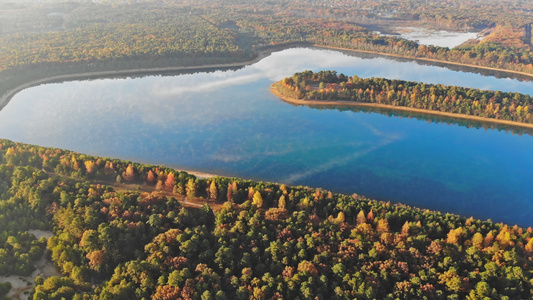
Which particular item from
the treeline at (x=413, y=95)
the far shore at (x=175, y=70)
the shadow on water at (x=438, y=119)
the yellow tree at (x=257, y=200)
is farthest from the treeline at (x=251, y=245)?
the far shore at (x=175, y=70)

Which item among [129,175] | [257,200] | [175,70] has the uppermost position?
[175,70]

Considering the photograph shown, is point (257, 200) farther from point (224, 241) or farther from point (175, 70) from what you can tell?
point (175, 70)

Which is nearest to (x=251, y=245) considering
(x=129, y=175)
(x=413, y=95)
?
(x=129, y=175)

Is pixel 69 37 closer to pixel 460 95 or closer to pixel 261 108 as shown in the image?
pixel 261 108

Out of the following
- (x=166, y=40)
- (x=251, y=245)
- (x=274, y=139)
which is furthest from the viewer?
(x=166, y=40)

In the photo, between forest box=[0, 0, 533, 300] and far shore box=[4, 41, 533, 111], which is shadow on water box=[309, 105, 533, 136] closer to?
forest box=[0, 0, 533, 300]

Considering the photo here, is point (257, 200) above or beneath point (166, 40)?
beneath

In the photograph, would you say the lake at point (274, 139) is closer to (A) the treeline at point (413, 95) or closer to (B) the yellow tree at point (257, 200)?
(A) the treeline at point (413, 95)

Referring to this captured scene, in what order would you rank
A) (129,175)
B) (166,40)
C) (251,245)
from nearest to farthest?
(251,245) → (129,175) → (166,40)
